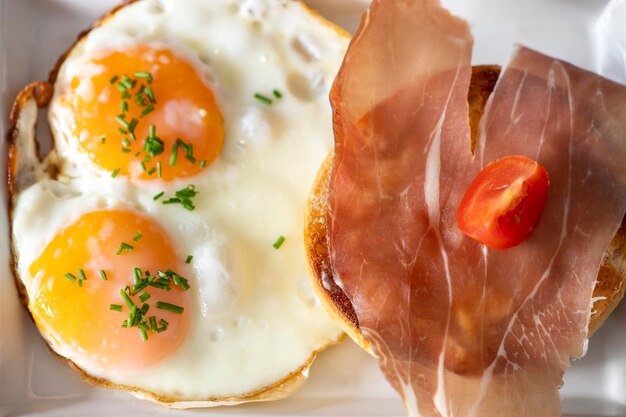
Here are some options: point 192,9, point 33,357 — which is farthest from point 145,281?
point 192,9

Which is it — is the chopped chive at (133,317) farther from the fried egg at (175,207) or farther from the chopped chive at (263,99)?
the chopped chive at (263,99)

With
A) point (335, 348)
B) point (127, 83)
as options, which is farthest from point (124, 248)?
point (335, 348)

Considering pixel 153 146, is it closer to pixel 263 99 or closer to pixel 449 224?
pixel 263 99

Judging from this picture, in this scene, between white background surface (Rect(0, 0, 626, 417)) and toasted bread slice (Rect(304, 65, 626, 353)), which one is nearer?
toasted bread slice (Rect(304, 65, 626, 353))

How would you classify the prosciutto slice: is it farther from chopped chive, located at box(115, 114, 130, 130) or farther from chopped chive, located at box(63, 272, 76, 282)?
chopped chive, located at box(63, 272, 76, 282)

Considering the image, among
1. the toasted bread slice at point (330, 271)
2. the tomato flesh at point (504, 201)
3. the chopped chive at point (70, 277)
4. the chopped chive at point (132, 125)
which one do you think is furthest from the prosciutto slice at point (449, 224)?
the chopped chive at point (70, 277)

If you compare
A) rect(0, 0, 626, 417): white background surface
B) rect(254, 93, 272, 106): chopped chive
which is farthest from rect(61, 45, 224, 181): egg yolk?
rect(0, 0, 626, 417): white background surface

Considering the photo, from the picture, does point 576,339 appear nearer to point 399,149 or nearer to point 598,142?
point 598,142
